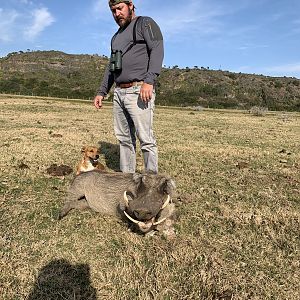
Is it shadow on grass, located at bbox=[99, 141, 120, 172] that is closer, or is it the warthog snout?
the warthog snout

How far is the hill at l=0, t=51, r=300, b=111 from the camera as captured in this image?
231ft

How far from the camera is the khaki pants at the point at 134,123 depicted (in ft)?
19.7

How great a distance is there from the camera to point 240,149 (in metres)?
11.3

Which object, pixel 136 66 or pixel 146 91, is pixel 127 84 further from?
pixel 146 91

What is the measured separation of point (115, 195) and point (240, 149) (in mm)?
6756

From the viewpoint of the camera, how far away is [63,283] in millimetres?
3719

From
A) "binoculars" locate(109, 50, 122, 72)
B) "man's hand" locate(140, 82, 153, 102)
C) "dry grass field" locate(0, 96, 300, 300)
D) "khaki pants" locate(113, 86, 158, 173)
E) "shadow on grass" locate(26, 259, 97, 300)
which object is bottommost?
"shadow on grass" locate(26, 259, 97, 300)

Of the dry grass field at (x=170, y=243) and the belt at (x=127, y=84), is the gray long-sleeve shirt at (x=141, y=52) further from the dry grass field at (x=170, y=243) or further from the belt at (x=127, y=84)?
the dry grass field at (x=170, y=243)

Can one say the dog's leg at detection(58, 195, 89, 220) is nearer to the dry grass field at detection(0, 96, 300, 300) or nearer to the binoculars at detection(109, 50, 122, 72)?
the dry grass field at detection(0, 96, 300, 300)

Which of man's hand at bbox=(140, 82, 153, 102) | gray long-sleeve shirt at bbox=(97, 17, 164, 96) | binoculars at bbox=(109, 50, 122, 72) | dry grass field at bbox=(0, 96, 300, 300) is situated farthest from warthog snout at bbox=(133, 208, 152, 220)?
binoculars at bbox=(109, 50, 122, 72)

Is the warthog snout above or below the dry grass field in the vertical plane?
above

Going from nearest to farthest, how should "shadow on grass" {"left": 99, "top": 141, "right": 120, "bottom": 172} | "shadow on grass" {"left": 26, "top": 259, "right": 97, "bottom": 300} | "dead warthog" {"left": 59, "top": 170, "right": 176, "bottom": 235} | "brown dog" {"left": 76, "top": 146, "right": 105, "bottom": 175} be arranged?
"shadow on grass" {"left": 26, "top": 259, "right": 97, "bottom": 300}
"dead warthog" {"left": 59, "top": 170, "right": 176, "bottom": 235}
"brown dog" {"left": 76, "top": 146, "right": 105, "bottom": 175}
"shadow on grass" {"left": 99, "top": 141, "right": 120, "bottom": 172}

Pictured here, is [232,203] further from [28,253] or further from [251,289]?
[28,253]

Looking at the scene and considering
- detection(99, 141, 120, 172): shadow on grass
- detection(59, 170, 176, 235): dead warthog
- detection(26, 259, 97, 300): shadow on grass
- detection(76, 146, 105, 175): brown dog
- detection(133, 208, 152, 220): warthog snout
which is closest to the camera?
detection(26, 259, 97, 300): shadow on grass
